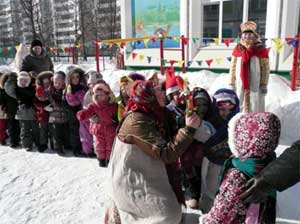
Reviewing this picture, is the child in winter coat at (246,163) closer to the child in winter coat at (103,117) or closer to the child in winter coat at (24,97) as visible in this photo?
the child in winter coat at (103,117)

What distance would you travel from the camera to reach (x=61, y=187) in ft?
11.8

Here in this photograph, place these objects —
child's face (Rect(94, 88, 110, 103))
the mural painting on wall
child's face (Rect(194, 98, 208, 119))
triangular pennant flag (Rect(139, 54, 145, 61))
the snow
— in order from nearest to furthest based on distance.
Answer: child's face (Rect(194, 98, 208, 119))
the snow
child's face (Rect(94, 88, 110, 103))
the mural painting on wall
triangular pennant flag (Rect(139, 54, 145, 61))

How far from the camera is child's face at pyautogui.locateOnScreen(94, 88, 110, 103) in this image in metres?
3.99

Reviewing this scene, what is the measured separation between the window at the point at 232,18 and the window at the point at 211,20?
247mm

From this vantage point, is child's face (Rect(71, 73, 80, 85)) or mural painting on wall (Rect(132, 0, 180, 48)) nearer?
child's face (Rect(71, 73, 80, 85))

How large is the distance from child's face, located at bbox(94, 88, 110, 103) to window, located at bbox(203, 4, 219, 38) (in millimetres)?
6374

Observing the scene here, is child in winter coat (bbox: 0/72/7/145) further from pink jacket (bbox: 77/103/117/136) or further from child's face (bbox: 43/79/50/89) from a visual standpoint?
pink jacket (bbox: 77/103/117/136)

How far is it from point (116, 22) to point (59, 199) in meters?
32.8

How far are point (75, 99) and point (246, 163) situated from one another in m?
3.26

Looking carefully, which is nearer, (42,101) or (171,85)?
(171,85)

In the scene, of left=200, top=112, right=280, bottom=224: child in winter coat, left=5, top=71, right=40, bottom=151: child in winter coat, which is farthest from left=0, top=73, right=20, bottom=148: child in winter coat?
left=200, top=112, right=280, bottom=224: child in winter coat

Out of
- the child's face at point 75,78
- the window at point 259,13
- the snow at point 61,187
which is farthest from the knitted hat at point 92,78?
the window at point 259,13

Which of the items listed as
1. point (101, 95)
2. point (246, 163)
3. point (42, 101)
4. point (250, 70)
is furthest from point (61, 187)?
point (250, 70)

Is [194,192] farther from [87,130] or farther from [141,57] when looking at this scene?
[141,57]
